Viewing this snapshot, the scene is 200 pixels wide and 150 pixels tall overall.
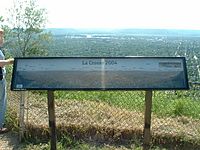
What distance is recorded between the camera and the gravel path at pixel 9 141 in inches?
222

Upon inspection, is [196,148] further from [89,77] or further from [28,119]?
[28,119]

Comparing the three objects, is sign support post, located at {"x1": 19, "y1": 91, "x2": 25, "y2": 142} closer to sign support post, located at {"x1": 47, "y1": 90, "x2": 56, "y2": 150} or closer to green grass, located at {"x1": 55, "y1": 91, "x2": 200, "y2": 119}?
sign support post, located at {"x1": 47, "y1": 90, "x2": 56, "y2": 150}

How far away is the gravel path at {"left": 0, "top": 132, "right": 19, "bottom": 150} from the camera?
5.64 meters

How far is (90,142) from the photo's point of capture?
574 centimetres

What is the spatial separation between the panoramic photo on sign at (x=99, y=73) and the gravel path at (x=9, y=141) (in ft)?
4.49

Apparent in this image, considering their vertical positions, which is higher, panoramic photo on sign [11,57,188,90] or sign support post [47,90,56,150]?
panoramic photo on sign [11,57,188,90]

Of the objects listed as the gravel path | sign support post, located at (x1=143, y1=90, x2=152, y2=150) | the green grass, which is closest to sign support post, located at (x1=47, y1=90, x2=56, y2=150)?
the gravel path

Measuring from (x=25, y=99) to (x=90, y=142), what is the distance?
119 centimetres

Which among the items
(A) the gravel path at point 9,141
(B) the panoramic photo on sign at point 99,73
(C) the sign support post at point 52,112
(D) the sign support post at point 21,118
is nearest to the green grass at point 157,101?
(A) the gravel path at point 9,141

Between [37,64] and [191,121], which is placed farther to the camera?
[191,121]

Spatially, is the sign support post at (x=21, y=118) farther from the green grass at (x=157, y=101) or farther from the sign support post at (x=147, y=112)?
the green grass at (x=157, y=101)

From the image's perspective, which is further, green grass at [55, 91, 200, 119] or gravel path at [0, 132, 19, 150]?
green grass at [55, 91, 200, 119]

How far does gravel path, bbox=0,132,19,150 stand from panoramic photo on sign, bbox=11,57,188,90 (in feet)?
4.49

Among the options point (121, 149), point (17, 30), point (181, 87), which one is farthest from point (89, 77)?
point (17, 30)
